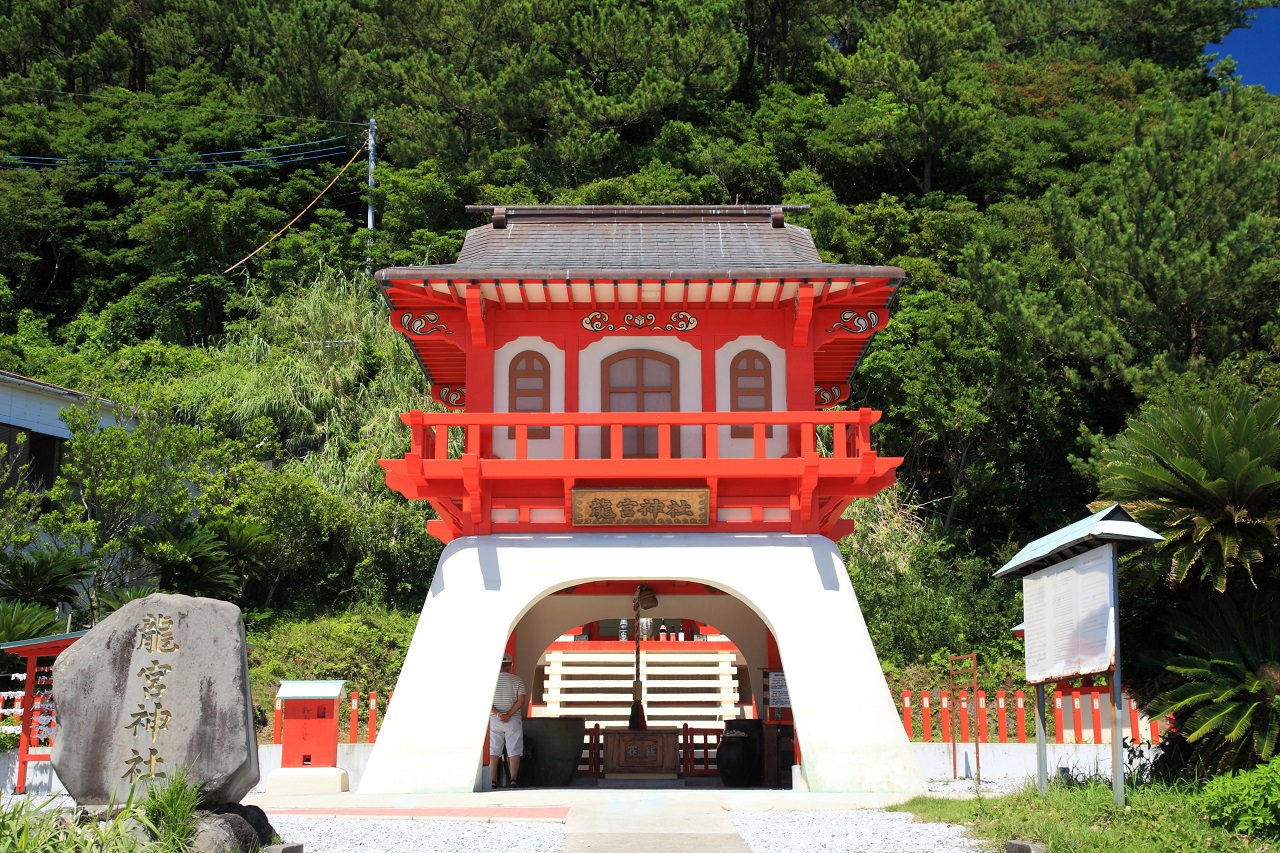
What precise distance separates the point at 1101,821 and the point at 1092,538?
2267mm

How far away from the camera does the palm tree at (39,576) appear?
69.1 ft

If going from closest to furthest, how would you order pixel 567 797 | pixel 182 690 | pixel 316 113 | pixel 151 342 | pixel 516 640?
pixel 182 690
pixel 567 797
pixel 516 640
pixel 151 342
pixel 316 113

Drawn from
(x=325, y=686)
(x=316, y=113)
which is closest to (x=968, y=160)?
(x=316, y=113)

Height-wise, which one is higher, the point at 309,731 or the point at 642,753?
the point at 309,731

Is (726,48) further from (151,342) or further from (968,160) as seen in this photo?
(151,342)

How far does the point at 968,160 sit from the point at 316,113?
2091 cm

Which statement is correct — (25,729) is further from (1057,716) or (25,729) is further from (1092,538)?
(1057,716)

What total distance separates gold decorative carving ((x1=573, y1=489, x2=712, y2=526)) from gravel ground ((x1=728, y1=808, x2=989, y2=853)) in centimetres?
427

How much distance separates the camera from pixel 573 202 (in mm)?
33000

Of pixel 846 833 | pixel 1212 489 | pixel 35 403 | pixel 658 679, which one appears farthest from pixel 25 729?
pixel 1212 489

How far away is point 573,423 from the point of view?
14539mm

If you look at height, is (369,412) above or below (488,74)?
below

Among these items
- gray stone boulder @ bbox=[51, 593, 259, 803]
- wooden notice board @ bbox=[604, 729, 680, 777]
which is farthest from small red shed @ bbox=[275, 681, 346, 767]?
gray stone boulder @ bbox=[51, 593, 259, 803]

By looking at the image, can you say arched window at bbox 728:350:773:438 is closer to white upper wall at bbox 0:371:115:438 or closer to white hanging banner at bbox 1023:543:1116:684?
white hanging banner at bbox 1023:543:1116:684
